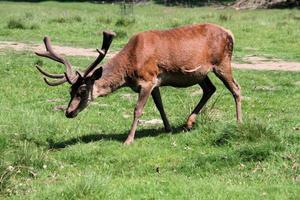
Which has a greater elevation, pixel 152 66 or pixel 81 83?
pixel 152 66

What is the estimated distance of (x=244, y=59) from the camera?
19641 millimetres

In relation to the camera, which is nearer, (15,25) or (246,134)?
(246,134)

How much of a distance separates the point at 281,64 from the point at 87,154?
35.0ft

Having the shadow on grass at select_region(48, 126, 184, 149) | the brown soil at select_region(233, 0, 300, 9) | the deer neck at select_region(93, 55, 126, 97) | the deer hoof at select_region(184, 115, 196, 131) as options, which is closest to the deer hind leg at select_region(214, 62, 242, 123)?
the deer hoof at select_region(184, 115, 196, 131)

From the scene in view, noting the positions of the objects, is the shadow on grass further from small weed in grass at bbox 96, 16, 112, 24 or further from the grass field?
small weed in grass at bbox 96, 16, 112, 24

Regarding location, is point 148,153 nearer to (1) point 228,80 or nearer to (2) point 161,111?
(2) point 161,111

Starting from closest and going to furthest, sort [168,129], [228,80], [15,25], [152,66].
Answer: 1. [152,66]
2. [168,129]
3. [228,80]
4. [15,25]

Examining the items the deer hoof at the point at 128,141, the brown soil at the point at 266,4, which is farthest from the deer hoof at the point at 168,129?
the brown soil at the point at 266,4

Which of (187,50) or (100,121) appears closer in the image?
(187,50)

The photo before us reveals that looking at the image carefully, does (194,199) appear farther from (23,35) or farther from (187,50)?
(23,35)

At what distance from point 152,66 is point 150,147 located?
4.45 feet

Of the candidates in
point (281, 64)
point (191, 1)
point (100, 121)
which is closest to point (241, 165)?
point (100, 121)

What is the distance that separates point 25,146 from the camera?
861 cm

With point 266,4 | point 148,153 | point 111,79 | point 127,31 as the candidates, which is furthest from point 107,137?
point 266,4
